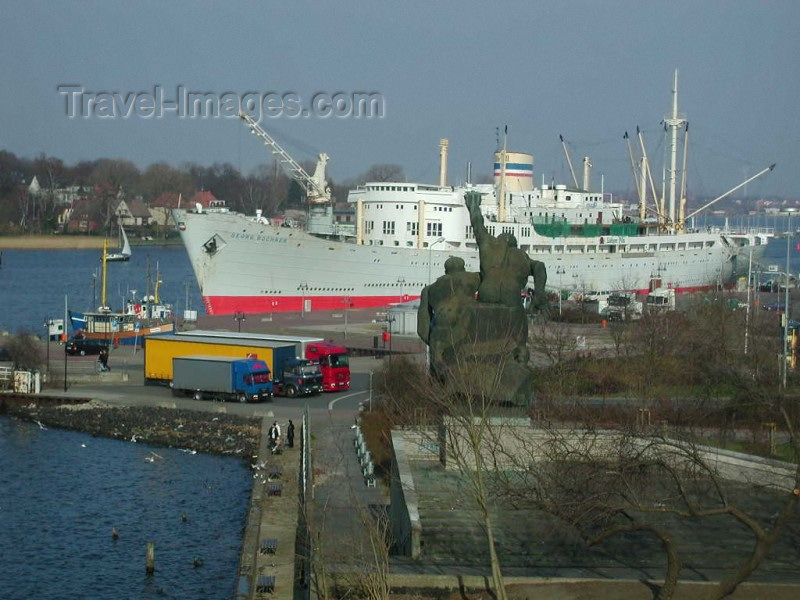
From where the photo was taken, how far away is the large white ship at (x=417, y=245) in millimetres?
53875

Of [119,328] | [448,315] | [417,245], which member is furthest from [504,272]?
[417,245]

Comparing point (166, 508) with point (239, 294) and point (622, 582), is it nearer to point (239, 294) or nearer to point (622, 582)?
point (622, 582)

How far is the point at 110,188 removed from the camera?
11894 centimetres

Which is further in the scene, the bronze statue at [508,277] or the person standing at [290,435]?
the person standing at [290,435]

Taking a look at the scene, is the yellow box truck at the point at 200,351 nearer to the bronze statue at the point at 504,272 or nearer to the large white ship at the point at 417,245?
the bronze statue at the point at 504,272

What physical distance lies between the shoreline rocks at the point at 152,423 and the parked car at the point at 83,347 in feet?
25.2

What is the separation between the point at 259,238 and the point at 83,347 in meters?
17.9

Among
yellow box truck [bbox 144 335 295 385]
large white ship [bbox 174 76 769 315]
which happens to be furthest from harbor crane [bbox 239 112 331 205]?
yellow box truck [bbox 144 335 295 385]

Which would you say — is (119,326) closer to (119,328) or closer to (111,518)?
(119,328)

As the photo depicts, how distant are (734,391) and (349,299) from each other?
→ 34.1 m

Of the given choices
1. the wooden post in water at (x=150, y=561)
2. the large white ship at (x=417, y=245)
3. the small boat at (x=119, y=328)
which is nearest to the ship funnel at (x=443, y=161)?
the large white ship at (x=417, y=245)

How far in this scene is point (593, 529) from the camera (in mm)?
13297

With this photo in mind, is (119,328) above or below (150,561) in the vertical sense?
above

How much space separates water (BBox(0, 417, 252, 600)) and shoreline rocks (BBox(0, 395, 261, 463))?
0.98 ft
